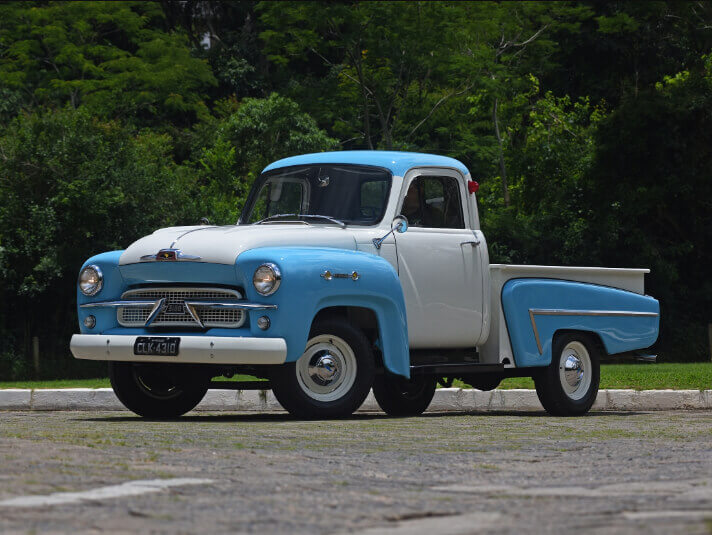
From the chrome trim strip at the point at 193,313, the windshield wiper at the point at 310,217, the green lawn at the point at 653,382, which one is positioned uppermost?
the windshield wiper at the point at 310,217

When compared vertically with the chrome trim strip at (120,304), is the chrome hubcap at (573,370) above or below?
below

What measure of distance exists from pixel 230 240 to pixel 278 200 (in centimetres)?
154

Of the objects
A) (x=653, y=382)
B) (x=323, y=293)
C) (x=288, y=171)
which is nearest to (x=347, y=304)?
(x=323, y=293)

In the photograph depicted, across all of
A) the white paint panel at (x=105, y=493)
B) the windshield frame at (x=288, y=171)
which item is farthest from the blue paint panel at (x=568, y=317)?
the white paint panel at (x=105, y=493)

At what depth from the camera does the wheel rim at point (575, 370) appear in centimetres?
1194

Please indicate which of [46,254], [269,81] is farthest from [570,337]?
[269,81]

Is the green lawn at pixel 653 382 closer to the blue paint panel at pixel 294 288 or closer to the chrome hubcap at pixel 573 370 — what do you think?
the chrome hubcap at pixel 573 370

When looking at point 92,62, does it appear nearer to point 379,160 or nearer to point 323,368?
point 379,160

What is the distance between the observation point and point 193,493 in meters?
5.38

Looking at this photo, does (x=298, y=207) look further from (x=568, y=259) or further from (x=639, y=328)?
(x=568, y=259)

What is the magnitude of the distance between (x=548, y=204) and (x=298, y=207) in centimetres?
2175

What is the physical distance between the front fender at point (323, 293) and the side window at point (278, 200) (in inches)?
47.3

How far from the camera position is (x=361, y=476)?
20.0 ft

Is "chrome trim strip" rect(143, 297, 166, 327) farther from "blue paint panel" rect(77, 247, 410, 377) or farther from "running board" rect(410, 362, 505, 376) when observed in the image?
"running board" rect(410, 362, 505, 376)
